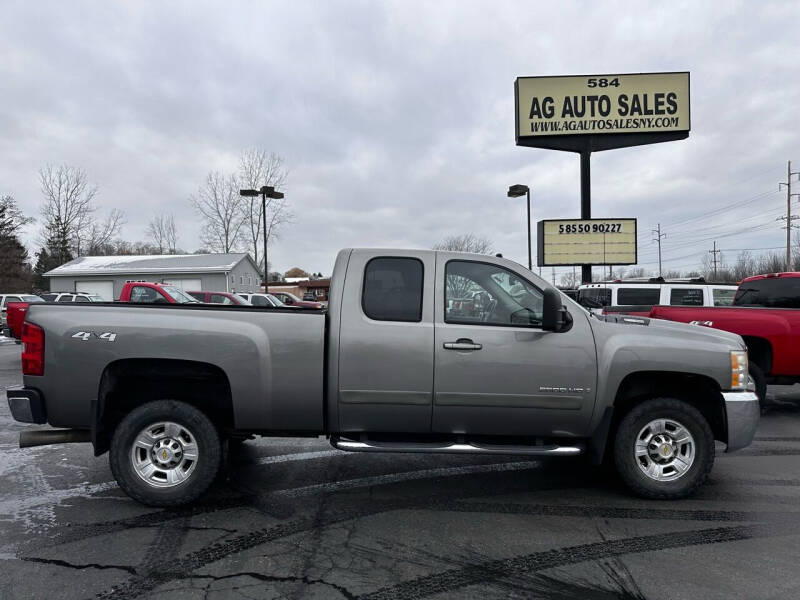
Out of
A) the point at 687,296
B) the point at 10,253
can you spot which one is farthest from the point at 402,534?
the point at 10,253

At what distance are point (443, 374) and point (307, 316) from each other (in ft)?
3.75

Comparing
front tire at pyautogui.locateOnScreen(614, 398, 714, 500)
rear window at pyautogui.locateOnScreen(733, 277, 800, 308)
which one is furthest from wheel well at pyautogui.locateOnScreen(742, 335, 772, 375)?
front tire at pyautogui.locateOnScreen(614, 398, 714, 500)

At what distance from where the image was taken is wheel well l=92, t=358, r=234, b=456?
4121 millimetres

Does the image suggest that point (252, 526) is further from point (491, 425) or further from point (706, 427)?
point (706, 427)

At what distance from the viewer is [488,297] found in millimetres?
4242

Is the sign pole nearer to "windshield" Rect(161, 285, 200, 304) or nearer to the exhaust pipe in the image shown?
"windshield" Rect(161, 285, 200, 304)

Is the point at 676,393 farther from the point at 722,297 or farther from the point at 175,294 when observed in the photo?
the point at 175,294

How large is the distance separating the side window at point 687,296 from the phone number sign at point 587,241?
19.1 ft

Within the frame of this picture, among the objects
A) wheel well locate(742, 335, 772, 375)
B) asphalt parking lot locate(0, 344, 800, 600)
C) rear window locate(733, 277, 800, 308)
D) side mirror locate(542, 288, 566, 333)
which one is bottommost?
asphalt parking lot locate(0, 344, 800, 600)

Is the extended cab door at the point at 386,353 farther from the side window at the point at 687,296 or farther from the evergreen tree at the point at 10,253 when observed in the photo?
the evergreen tree at the point at 10,253

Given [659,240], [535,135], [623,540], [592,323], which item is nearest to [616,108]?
[535,135]

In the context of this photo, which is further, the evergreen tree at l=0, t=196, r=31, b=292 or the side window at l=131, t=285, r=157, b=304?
the evergreen tree at l=0, t=196, r=31, b=292

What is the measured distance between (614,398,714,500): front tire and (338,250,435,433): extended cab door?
1.63 meters

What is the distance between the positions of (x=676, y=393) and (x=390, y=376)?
242 cm
